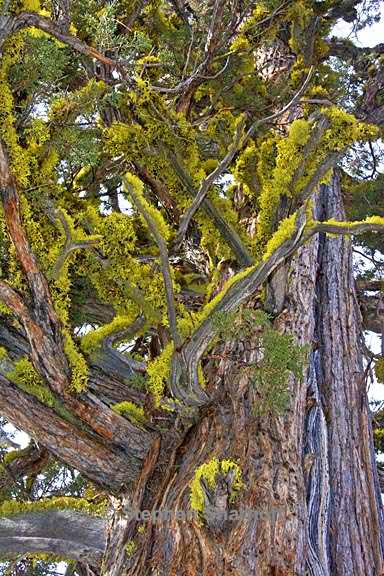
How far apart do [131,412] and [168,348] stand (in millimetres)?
434

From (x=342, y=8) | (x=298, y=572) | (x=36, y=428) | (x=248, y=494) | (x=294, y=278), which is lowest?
(x=298, y=572)

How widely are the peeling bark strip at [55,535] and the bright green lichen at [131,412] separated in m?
0.53

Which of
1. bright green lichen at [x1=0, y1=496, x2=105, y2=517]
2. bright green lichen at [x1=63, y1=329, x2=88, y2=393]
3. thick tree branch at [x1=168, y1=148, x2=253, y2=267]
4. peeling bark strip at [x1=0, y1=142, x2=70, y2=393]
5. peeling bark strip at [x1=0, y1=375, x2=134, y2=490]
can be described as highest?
thick tree branch at [x1=168, y1=148, x2=253, y2=267]

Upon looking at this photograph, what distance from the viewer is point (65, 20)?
2.90 metres

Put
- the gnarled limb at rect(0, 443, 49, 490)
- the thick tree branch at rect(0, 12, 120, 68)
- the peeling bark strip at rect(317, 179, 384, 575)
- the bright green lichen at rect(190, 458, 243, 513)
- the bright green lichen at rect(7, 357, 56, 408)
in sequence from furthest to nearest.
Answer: the gnarled limb at rect(0, 443, 49, 490) → the peeling bark strip at rect(317, 179, 384, 575) → the bright green lichen at rect(7, 357, 56, 408) → the thick tree branch at rect(0, 12, 120, 68) → the bright green lichen at rect(190, 458, 243, 513)

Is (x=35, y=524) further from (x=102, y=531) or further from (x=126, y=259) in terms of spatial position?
(x=126, y=259)

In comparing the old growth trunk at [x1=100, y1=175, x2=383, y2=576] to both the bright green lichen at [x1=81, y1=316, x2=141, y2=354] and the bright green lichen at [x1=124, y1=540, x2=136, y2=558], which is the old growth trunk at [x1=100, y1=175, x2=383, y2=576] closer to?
the bright green lichen at [x1=124, y1=540, x2=136, y2=558]

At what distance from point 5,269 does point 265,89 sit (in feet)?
9.25

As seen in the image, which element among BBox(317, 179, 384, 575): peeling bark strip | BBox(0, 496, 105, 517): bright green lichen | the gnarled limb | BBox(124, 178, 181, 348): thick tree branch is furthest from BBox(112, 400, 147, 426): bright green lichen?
the gnarled limb

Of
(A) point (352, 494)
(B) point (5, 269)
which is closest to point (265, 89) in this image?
(B) point (5, 269)

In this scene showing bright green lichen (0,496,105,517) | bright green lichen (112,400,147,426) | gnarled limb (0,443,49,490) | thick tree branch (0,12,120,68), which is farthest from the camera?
gnarled limb (0,443,49,490)

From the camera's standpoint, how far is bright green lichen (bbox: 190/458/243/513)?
98.7 inches

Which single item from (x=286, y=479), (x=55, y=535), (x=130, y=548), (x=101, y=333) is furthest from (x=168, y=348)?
(x=55, y=535)

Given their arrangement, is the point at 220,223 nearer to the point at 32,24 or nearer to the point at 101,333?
the point at 101,333
